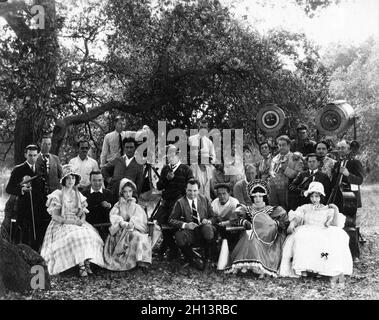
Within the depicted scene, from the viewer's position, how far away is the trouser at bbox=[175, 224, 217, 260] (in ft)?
22.3

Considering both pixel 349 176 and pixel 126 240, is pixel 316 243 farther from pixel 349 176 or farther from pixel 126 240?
pixel 126 240

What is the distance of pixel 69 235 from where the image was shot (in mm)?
6457

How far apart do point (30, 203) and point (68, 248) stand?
3.72ft

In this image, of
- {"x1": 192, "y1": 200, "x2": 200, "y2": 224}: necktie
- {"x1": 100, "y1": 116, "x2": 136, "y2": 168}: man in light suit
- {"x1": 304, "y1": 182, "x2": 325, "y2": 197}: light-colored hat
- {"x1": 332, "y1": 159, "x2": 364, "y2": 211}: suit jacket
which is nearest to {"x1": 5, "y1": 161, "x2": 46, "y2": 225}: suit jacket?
{"x1": 100, "y1": 116, "x2": 136, "y2": 168}: man in light suit

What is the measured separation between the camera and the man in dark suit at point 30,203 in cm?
715

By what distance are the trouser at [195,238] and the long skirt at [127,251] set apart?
0.44 m

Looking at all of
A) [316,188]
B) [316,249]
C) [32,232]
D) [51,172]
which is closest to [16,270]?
[32,232]

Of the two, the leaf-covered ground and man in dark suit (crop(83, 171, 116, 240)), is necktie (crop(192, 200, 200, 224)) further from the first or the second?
man in dark suit (crop(83, 171, 116, 240))

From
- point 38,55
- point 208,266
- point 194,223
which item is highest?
point 38,55

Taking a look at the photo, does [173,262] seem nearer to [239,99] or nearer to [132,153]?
[132,153]

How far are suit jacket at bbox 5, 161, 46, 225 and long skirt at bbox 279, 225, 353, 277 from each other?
10.9 feet
